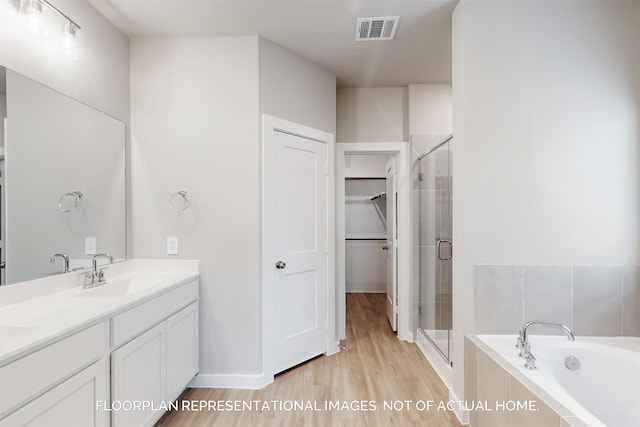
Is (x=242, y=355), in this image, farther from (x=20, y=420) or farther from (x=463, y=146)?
(x=463, y=146)

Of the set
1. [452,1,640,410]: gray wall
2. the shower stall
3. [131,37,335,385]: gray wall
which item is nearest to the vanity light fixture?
[131,37,335,385]: gray wall

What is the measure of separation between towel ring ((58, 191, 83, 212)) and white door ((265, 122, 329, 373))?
119cm

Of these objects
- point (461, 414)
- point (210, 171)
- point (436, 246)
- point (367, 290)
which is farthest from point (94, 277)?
point (367, 290)

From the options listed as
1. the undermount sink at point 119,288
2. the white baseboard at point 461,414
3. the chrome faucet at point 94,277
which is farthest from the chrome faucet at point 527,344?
the chrome faucet at point 94,277

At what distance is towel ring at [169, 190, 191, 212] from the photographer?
2.21 m

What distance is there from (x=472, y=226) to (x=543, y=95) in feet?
3.06

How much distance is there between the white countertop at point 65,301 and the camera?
3.50ft

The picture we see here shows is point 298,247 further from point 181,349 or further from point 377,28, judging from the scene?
point 377,28

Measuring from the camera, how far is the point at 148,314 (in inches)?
63.6

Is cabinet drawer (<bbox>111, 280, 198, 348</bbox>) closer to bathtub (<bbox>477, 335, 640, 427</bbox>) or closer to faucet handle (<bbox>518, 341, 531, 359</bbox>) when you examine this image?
bathtub (<bbox>477, 335, 640, 427</bbox>)

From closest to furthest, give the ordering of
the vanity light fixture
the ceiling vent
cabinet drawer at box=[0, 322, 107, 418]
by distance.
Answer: cabinet drawer at box=[0, 322, 107, 418], the vanity light fixture, the ceiling vent

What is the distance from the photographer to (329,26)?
2105 millimetres

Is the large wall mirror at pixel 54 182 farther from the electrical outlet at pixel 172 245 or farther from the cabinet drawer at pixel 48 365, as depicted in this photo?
the cabinet drawer at pixel 48 365

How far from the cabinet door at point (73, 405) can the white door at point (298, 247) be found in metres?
1.20
